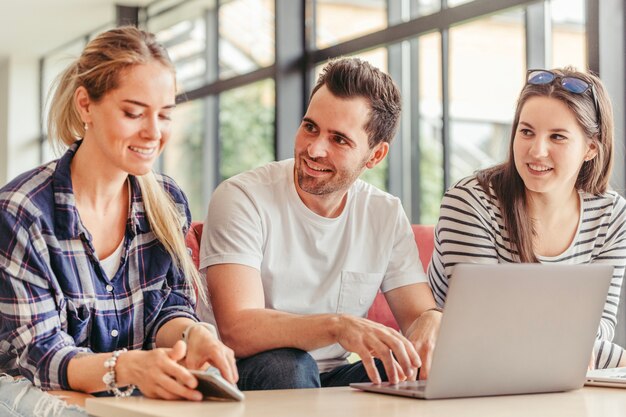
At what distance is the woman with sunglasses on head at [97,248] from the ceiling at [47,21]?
5915mm

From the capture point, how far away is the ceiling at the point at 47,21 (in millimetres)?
7812

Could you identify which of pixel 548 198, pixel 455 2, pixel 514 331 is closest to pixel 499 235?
pixel 548 198

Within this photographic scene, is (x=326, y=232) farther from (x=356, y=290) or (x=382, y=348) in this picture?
(x=382, y=348)

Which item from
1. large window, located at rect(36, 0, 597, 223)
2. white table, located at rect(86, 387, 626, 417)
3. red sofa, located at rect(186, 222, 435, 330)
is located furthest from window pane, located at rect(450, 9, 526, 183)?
white table, located at rect(86, 387, 626, 417)

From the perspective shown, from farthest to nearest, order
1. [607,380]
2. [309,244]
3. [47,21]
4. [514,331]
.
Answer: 1. [47,21]
2. [309,244]
3. [607,380]
4. [514,331]

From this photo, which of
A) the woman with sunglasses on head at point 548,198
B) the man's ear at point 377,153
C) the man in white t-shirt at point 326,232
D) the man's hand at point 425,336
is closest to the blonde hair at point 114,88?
the man in white t-shirt at point 326,232

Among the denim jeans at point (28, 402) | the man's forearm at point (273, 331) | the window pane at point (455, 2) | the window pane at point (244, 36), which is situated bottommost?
the denim jeans at point (28, 402)

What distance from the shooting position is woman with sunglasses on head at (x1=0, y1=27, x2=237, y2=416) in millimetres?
1570

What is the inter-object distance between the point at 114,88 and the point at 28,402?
1.89ft

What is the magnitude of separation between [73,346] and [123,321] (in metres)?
0.17

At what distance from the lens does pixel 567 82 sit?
227 centimetres

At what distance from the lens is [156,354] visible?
1.38 m

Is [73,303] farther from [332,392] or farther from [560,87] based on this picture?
[560,87]

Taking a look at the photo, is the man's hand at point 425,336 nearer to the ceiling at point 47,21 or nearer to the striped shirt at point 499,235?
the striped shirt at point 499,235
